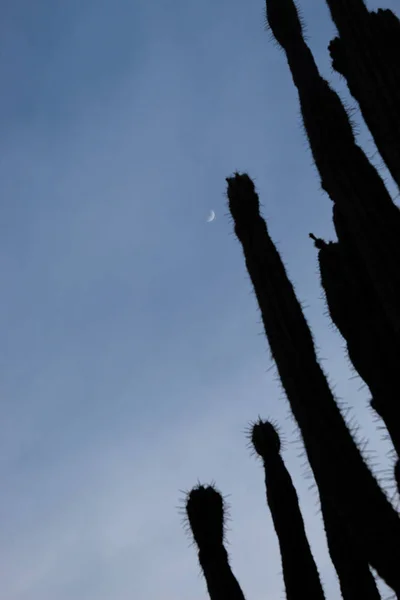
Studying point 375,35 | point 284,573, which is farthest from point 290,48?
point 284,573

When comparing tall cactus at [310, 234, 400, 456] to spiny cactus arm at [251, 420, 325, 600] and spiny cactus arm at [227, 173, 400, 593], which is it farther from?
spiny cactus arm at [251, 420, 325, 600]

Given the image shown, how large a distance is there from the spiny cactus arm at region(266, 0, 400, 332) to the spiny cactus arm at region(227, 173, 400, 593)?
1.14 m

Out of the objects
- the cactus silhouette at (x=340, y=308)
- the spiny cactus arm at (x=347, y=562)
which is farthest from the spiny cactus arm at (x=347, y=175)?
the spiny cactus arm at (x=347, y=562)

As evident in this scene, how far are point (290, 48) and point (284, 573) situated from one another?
542 cm

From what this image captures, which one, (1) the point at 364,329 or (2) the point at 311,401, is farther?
(2) the point at 311,401

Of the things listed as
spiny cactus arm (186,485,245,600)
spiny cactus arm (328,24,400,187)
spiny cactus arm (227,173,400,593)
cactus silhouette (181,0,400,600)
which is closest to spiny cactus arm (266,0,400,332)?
cactus silhouette (181,0,400,600)

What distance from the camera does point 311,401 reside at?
5871 mm

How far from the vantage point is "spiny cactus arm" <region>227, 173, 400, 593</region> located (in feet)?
16.7

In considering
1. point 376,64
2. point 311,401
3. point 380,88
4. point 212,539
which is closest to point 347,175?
point 380,88

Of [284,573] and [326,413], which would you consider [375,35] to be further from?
[284,573]

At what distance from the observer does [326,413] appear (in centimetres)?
579

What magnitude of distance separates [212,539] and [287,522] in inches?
33.0

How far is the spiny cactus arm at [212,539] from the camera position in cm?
698

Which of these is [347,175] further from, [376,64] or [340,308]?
[340,308]
